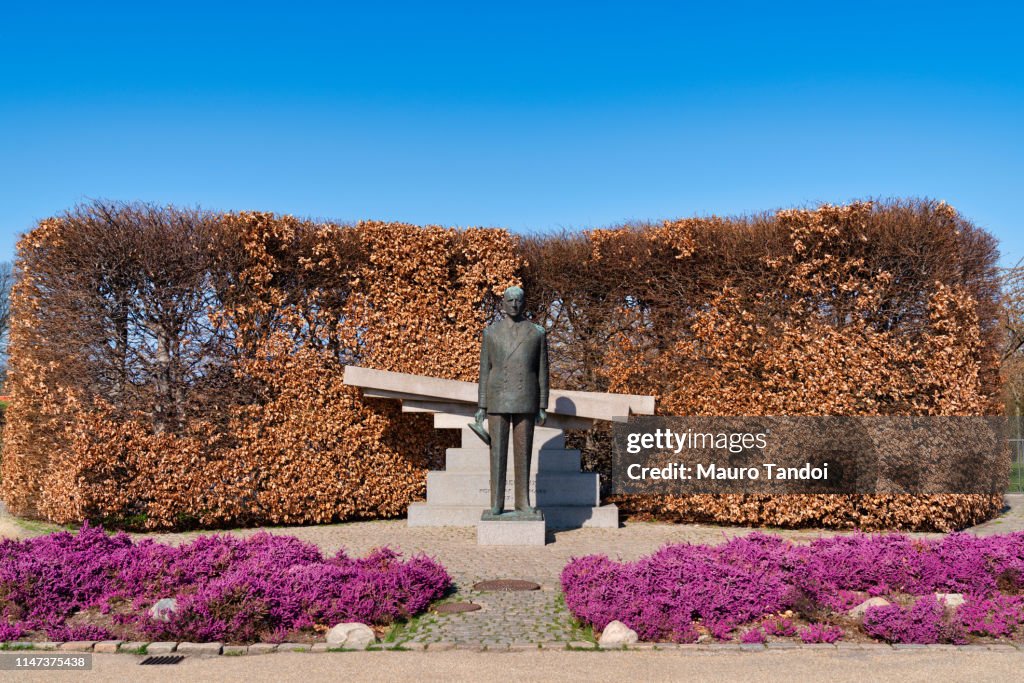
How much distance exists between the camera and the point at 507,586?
766 cm

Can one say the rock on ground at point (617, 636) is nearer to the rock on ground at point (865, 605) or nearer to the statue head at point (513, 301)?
the rock on ground at point (865, 605)

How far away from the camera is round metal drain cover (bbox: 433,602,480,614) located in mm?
6828

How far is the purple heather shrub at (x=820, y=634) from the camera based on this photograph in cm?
588

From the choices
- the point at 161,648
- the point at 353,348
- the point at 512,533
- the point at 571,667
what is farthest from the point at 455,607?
the point at 353,348

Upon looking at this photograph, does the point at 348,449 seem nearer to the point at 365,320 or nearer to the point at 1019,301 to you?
the point at 365,320

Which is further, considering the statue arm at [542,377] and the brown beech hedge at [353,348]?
the brown beech hedge at [353,348]

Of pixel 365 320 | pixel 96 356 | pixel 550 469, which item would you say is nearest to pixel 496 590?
pixel 550 469

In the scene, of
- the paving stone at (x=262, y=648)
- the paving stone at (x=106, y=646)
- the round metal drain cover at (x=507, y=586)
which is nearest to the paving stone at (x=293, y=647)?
the paving stone at (x=262, y=648)

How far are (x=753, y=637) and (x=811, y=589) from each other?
3.58ft

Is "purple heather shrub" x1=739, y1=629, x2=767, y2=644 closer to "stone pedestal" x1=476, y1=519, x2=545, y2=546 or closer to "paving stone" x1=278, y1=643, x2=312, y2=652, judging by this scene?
"paving stone" x1=278, y1=643, x2=312, y2=652

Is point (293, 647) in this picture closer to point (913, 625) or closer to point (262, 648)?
point (262, 648)

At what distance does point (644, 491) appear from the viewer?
12883 millimetres

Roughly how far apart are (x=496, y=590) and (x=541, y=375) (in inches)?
128

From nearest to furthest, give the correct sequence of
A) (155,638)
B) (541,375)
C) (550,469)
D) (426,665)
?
(426,665), (155,638), (541,375), (550,469)
